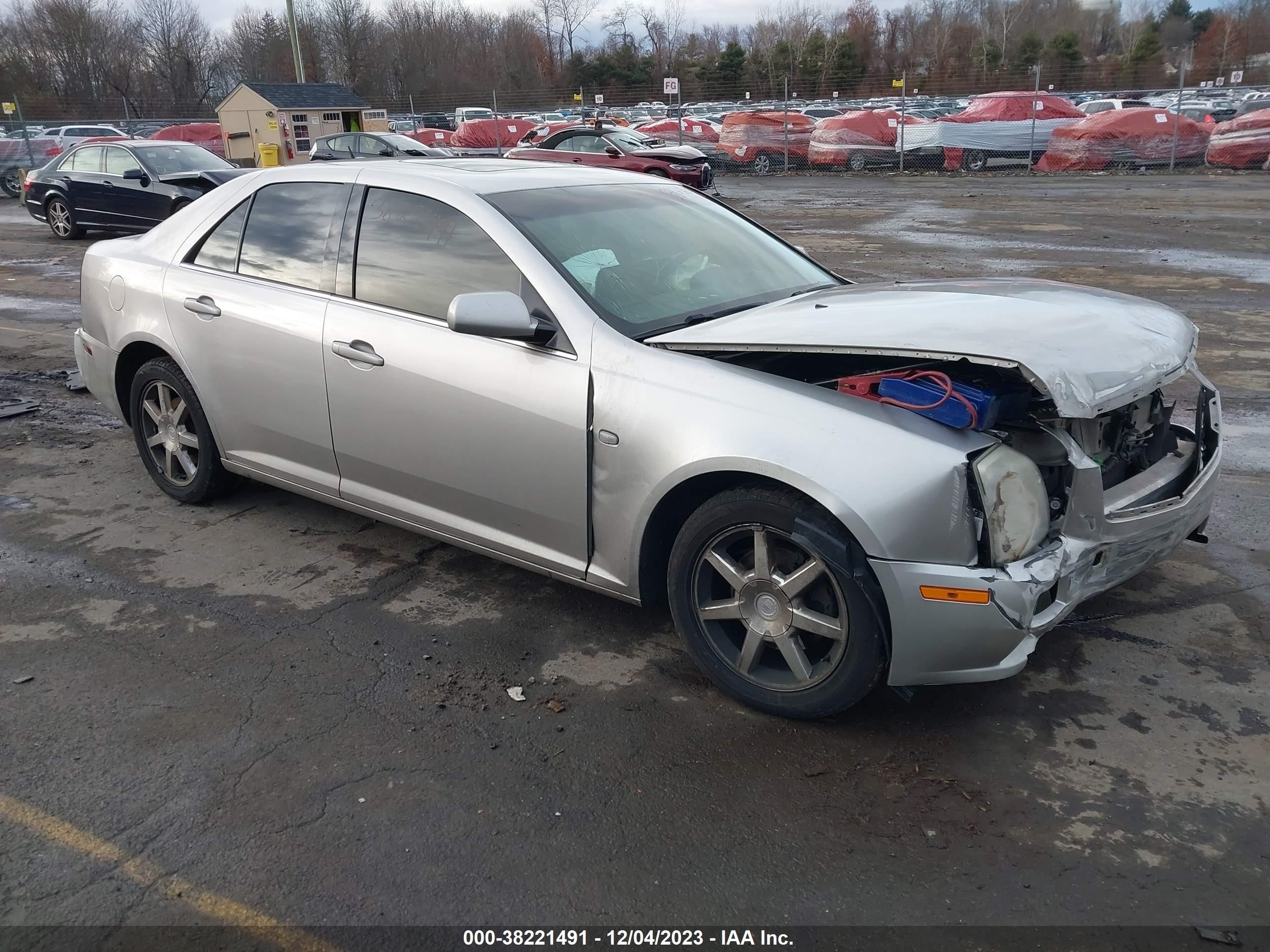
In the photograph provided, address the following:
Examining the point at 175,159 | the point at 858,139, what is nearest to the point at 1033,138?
the point at 858,139

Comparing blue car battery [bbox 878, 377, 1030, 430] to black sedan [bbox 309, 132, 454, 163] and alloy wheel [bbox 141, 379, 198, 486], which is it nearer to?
alloy wheel [bbox 141, 379, 198, 486]

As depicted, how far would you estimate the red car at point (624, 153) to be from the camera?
20797 mm

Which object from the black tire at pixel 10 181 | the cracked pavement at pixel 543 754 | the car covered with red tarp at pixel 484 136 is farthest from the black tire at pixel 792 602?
the car covered with red tarp at pixel 484 136

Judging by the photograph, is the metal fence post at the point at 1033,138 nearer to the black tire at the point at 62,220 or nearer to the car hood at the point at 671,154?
the car hood at the point at 671,154

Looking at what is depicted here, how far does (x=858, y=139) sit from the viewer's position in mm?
27203

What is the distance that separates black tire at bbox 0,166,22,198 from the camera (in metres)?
27.3

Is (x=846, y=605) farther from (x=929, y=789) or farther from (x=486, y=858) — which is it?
(x=486, y=858)

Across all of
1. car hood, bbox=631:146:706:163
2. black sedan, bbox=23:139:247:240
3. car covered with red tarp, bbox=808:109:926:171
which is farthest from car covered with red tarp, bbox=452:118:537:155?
black sedan, bbox=23:139:247:240

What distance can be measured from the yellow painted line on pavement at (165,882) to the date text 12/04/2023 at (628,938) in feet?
1.23

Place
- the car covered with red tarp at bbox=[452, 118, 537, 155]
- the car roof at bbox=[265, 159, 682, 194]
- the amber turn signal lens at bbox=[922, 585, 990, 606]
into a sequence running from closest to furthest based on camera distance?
1. the amber turn signal lens at bbox=[922, 585, 990, 606]
2. the car roof at bbox=[265, 159, 682, 194]
3. the car covered with red tarp at bbox=[452, 118, 537, 155]

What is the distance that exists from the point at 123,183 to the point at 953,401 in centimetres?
1588

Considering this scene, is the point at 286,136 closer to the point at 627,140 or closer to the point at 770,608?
the point at 627,140

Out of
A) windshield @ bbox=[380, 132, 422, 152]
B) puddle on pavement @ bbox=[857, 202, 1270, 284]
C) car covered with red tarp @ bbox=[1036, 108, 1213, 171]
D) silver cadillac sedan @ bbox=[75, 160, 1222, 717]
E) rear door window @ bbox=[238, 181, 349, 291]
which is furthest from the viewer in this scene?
car covered with red tarp @ bbox=[1036, 108, 1213, 171]

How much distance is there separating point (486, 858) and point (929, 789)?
130 centimetres
